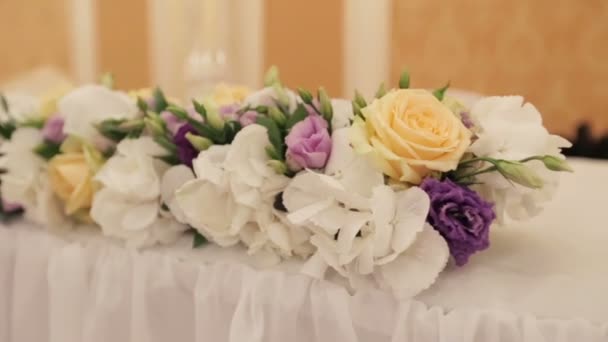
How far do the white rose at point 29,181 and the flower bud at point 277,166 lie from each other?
1.00 ft

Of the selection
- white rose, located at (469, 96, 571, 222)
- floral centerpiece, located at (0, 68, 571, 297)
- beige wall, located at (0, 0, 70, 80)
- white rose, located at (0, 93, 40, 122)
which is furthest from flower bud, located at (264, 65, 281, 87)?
beige wall, located at (0, 0, 70, 80)

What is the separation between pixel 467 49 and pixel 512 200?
1585 mm

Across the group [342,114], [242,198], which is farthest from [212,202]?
[342,114]

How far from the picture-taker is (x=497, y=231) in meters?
0.71

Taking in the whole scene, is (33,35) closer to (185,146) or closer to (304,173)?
(185,146)

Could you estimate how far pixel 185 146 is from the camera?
2.36ft

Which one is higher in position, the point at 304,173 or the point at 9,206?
the point at 304,173

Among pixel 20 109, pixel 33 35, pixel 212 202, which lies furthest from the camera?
pixel 33 35

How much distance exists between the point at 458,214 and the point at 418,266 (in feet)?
0.19

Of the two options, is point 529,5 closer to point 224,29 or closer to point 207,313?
point 224,29

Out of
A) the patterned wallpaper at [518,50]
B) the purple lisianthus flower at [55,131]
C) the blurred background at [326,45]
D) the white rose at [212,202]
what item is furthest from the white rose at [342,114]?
the patterned wallpaper at [518,50]

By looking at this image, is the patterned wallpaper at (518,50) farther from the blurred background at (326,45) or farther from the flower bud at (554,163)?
the flower bud at (554,163)

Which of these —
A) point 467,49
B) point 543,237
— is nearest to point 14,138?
point 543,237

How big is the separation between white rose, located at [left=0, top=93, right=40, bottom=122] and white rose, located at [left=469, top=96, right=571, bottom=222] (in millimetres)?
547
